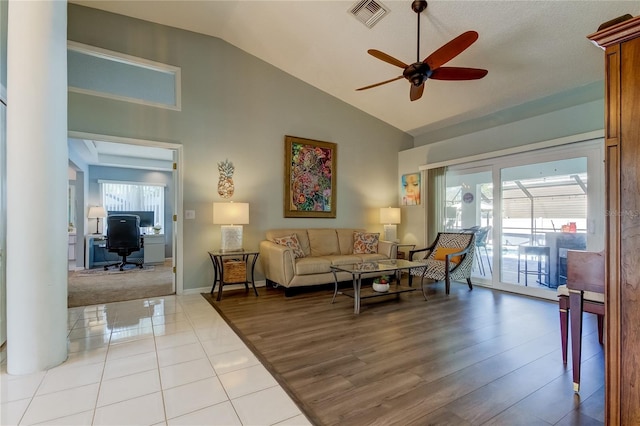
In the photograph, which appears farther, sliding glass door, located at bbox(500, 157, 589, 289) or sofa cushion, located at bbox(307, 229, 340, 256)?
sofa cushion, located at bbox(307, 229, 340, 256)

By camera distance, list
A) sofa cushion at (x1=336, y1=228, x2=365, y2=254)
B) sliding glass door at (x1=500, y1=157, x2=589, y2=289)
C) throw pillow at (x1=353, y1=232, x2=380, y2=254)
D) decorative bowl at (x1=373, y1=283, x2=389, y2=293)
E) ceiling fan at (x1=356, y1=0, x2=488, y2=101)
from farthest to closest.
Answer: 1. sofa cushion at (x1=336, y1=228, x2=365, y2=254)
2. throw pillow at (x1=353, y1=232, x2=380, y2=254)
3. sliding glass door at (x1=500, y1=157, x2=589, y2=289)
4. decorative bowl at (x1=373, y1=283, x2=389, y2=293)
5. ceiling fan at (x1=356, y1=0, x2=488, y2=101)

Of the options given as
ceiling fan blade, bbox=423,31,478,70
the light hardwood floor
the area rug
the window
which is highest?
ceiling fan blade, bbox=423,31,478,70

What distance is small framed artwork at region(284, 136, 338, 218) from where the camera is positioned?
5082 mm

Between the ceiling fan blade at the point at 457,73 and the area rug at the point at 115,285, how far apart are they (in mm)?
4383

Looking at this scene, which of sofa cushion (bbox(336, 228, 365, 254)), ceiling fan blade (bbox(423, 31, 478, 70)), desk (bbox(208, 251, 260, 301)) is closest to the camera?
ceiling fan blade (bbox(423, 31, 478, 70))

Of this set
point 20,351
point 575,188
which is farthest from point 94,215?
point 575,188

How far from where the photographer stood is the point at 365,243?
521 centimetres

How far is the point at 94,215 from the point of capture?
275 inches

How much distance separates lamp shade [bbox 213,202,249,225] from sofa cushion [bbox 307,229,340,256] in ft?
4.16

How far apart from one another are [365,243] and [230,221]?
7.54 ft

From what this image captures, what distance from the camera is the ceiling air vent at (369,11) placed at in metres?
3.35

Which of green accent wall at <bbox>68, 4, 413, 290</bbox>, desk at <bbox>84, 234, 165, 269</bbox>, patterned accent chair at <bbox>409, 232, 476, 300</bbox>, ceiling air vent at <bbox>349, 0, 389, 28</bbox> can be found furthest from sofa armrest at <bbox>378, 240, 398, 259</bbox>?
desk at <bbox>84, 234, 165, 269</bbox>

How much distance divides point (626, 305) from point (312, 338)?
2103mm

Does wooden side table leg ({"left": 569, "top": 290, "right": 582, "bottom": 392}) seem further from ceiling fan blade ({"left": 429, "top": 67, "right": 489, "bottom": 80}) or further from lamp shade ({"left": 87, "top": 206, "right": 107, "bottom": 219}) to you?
lamp shade ({"left": 87, "top": 206, "right": 107, "bottom": 219})
